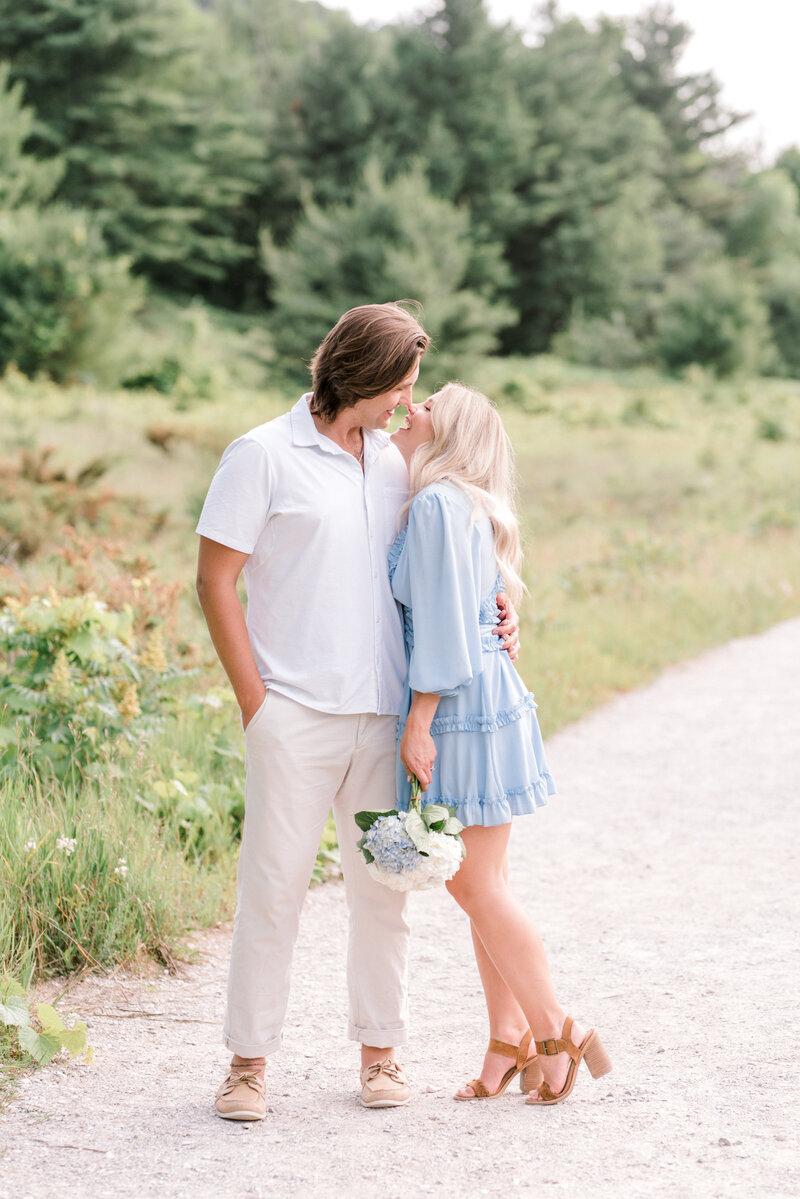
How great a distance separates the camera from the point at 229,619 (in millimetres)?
2818

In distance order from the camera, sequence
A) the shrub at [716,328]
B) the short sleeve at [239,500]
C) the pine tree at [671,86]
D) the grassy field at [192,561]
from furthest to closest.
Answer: the pine tree at [671,86]
the shrub at [716,328]
the grassy field at [192,561]
the short sleeve at [239,500]

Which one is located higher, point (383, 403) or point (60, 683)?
point (383, 403)

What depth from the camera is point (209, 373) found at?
2950 centimetres

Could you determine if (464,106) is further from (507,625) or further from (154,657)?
(507,625)

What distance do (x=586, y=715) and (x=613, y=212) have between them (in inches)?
1588

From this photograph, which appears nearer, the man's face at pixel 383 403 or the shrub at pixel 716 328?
the man's face at pixel 383 403

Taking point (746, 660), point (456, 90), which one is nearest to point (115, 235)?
point (456, 90)

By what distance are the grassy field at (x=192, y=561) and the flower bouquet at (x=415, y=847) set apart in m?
1.24

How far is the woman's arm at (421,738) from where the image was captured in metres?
2.84

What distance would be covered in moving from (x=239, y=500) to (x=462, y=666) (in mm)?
661

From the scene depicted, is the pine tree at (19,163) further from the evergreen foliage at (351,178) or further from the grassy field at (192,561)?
the grassy field at (192,561)

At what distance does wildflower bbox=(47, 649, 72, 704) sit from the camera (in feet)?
14.6

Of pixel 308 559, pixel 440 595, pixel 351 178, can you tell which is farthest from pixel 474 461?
pixel 351 178

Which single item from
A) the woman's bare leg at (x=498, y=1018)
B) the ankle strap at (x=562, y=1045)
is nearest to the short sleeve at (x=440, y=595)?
the woman's bare leg at (x=498, y=1018)
